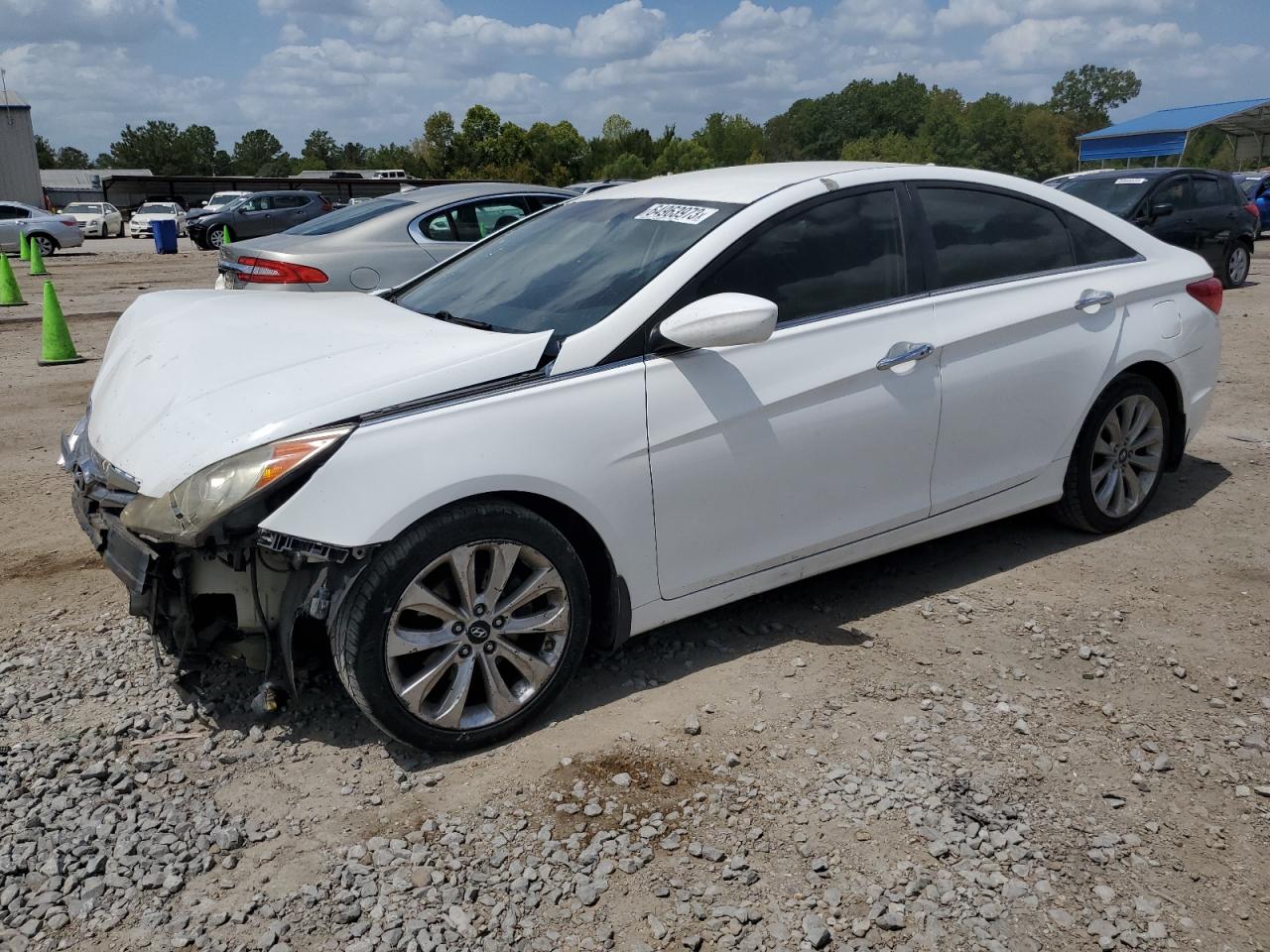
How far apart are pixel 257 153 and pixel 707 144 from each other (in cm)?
5560

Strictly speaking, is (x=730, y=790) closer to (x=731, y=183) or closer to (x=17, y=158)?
(x=731, y=183)

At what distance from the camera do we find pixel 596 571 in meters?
3.48

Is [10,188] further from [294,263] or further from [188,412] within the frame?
[188,412]

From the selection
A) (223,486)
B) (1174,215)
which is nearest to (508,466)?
(223,486)

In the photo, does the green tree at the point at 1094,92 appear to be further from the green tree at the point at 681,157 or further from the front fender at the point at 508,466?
the front fender at the point at 508,466

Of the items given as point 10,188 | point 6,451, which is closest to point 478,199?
point 6,451

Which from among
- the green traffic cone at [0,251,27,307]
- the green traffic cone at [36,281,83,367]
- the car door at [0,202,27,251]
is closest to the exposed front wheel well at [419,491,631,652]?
the green traffic cone at [36,281,83,367]

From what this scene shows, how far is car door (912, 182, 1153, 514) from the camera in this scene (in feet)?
13.6

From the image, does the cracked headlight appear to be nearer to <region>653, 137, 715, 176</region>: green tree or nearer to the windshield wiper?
the windshield wiper

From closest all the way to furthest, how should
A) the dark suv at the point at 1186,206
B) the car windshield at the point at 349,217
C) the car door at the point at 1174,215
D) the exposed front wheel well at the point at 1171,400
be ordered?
the exposed front wheel well at the point at 1171,400 < the car windshield at the point at 349,217 < the car door at the point at 1174,215 < the dark suv at the point at 1186,206

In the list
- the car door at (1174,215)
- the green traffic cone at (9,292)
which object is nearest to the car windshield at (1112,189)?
the car door at (1174,215)

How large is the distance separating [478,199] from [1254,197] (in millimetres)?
24724

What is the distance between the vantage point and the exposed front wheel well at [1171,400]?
4867mm

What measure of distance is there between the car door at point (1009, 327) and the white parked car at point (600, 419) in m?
0.01
